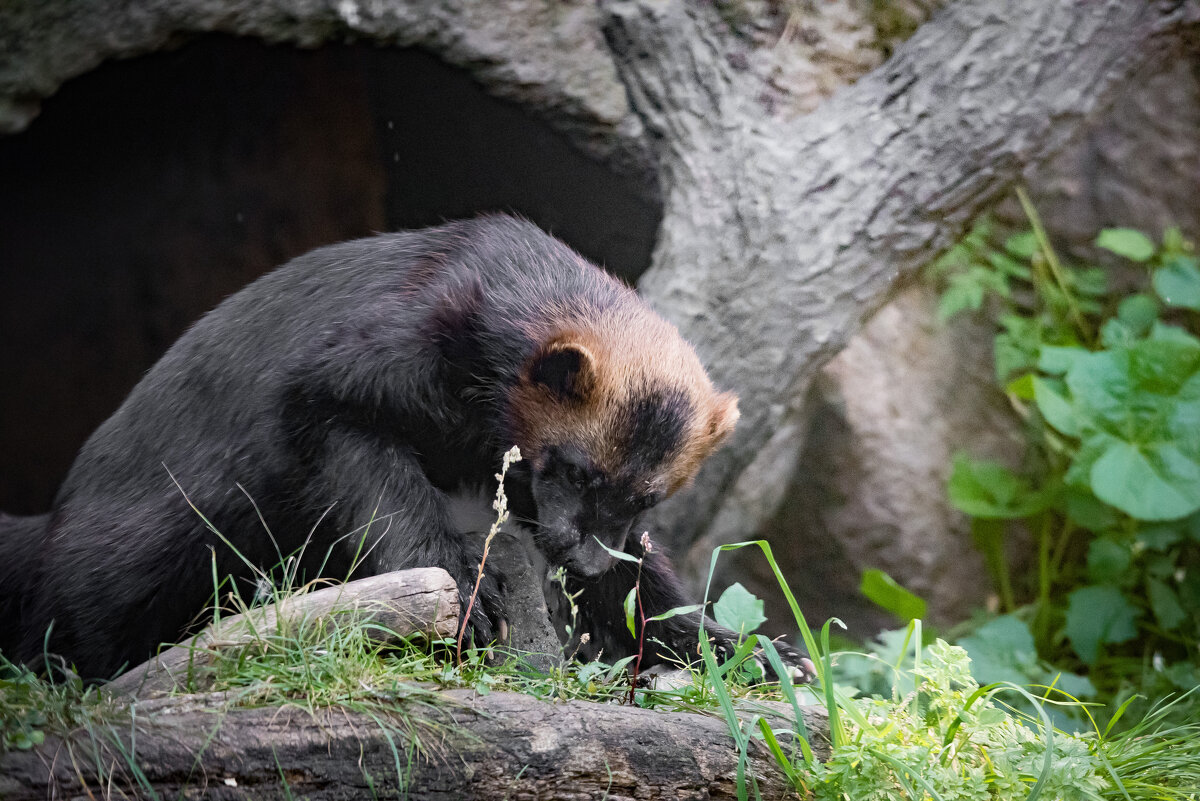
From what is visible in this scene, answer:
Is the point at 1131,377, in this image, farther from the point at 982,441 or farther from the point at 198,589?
the point at 198,589

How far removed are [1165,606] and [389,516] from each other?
4.15 meters

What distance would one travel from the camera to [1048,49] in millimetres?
4344

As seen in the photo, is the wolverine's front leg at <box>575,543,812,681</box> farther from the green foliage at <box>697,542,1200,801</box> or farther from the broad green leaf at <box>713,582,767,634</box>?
the green foliage at <box>697,542,1200,801</box>

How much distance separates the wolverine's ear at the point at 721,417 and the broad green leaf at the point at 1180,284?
3.16m

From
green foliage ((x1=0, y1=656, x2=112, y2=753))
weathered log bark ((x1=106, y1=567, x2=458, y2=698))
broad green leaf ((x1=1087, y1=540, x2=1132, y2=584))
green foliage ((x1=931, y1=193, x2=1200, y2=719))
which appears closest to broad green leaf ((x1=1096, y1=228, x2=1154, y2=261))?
green foliage ((x1=931, y1=193, x2=1200, y2=719))

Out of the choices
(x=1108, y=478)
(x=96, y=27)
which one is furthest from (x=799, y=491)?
(x=96, y=27)

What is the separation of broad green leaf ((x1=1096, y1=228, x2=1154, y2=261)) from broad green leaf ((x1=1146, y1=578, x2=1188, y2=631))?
70.7 inches

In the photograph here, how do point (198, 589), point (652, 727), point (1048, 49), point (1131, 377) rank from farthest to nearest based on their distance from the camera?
point (1131, 377) → point (1048, 49) → point (198, 589) → point (652, 727)

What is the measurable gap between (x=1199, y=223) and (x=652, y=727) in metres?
5.04

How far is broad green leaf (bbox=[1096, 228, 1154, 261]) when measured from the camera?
542cm

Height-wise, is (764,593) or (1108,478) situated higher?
(1108,478)

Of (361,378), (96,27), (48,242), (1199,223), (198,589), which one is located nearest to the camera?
(361,378)

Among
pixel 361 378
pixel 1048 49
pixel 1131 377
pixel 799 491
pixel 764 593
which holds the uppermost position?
pixel 1048 49

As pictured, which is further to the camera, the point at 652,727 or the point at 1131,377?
the point at 1131,377
